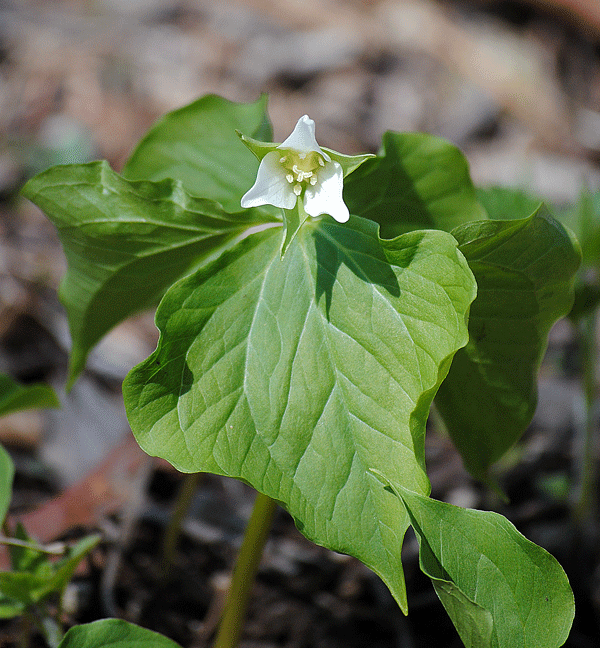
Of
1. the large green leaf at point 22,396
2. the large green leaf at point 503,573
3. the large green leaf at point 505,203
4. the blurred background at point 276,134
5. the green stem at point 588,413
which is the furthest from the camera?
the blurred background at point 276,134

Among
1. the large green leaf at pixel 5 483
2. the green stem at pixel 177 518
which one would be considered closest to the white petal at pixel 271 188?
the large green leaf at pixel 5 483

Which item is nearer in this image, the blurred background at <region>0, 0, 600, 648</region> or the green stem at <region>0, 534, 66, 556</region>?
the green stem at <region>0, 534, 66, 556</region>

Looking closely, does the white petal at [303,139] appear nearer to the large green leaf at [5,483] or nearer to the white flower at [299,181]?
the white flower at [299,181]

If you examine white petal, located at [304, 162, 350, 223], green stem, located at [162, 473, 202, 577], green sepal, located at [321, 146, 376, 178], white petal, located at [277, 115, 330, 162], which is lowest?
green stem, located at [162, 473, 202, 577]

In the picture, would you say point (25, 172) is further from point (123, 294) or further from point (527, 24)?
point (527, 24)

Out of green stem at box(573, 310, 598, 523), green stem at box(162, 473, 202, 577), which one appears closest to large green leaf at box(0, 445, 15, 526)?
green stem at box(162, 473, 202, 577)

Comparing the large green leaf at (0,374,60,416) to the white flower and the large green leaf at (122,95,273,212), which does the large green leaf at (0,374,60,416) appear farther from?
the white flower

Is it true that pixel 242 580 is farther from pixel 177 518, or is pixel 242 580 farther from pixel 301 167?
pixel 301 167

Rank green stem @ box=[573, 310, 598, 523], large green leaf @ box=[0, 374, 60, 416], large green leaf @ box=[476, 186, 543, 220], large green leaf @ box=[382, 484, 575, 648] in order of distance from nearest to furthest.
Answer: large green leaf @ box=[382, 484, 575, 648] → large green leaf @ box=[0, 374, 60, 416] → large green leaf @ box=[476, 186, 543, 220] → green stem @ box=[573, 310, 598, 523]
